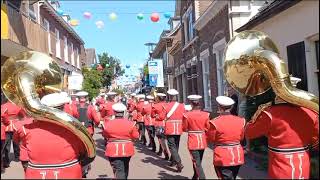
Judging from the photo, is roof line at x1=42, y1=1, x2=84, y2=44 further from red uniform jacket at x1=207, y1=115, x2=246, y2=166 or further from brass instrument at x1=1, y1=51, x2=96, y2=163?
brass instrument at x1=1, y1=51, x2=96, y2=163

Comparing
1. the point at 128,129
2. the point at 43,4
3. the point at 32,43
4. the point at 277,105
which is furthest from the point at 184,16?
the point at 277,105

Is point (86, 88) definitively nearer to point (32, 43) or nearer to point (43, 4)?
point (43, 4)

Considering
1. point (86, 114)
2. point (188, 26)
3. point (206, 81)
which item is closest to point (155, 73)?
point (188, 26)

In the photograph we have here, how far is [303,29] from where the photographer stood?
9.43 m

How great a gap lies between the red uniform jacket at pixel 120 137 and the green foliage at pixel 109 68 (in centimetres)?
3607

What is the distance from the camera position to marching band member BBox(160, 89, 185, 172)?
9.47 metres

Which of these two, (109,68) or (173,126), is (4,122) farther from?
(109,68)

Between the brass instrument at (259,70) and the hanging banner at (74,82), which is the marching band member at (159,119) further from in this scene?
the hanging banner at (74,82)

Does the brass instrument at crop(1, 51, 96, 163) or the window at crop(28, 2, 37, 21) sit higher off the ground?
the window at crop(28, 2, 37, 21)

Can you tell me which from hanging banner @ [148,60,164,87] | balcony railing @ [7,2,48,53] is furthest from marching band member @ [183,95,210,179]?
hanging banner @ [148,60,164,87]

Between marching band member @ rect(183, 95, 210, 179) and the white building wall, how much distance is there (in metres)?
2.65

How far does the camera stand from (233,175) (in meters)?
6.05

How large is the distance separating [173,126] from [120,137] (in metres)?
2.77

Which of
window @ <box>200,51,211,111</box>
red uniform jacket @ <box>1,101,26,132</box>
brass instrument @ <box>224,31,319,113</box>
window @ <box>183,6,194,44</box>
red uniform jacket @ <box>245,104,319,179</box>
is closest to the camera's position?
brass instrument @ <box>224,31,319,113</box>
